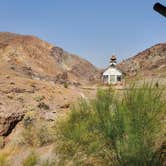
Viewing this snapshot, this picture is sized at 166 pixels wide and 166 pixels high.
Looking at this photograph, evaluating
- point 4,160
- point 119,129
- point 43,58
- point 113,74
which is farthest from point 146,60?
point 119,129

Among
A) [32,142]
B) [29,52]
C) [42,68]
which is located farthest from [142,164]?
[29,52]

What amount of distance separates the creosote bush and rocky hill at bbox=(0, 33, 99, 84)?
4027 centimetres

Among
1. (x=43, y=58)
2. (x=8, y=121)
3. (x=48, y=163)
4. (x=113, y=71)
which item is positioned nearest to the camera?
A: (x=48, y=163)

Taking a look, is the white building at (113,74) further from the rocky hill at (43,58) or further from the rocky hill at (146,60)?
the rocky hill at (146,60)

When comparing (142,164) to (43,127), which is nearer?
(142,164)

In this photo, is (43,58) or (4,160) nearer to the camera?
(4,160)

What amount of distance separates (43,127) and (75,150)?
6.07 meters

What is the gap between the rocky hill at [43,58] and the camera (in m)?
61.4

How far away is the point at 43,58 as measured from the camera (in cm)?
6931

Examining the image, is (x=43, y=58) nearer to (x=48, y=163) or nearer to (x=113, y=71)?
(x=113, y=71)

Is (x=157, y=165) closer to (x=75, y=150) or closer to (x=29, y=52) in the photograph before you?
(x=75, y=150)

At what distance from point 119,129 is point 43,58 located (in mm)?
56119

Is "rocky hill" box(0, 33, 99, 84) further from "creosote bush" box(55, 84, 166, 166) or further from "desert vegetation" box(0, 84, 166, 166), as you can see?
"creosote bush" box(55, 84, 166, 166)

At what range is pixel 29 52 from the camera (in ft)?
219
